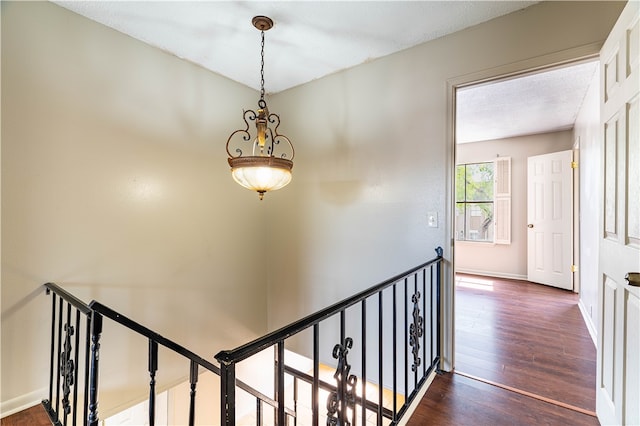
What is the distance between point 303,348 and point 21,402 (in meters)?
2.10

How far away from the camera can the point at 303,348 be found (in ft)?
10.1

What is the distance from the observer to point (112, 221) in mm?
2162

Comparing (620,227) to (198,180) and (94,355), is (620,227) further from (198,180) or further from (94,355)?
(198,180)

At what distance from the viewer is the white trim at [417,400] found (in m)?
1.68

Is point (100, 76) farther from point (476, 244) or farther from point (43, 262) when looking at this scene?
point (476, 244)

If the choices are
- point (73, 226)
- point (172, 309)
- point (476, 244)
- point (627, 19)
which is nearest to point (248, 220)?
point (172, 309)

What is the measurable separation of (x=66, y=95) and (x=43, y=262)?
1097mm

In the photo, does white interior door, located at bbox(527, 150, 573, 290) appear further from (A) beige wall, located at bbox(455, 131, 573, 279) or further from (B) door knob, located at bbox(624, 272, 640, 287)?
(B) door knob, located at bbox(624, 272, 640, 287)

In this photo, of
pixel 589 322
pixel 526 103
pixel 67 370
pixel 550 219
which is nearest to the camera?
pixel 67 370

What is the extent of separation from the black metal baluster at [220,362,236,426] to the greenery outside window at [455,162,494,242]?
5900 mm

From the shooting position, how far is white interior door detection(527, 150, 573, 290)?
4332 millimetres

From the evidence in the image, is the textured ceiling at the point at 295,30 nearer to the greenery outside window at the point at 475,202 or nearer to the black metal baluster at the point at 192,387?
the black metal baluster at the point at 192,387

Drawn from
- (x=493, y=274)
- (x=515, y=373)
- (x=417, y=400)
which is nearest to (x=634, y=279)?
(x=417, y=400)

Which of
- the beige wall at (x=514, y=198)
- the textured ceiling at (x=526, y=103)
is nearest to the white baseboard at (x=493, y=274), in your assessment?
the beige wall at (x=514, y=198)
